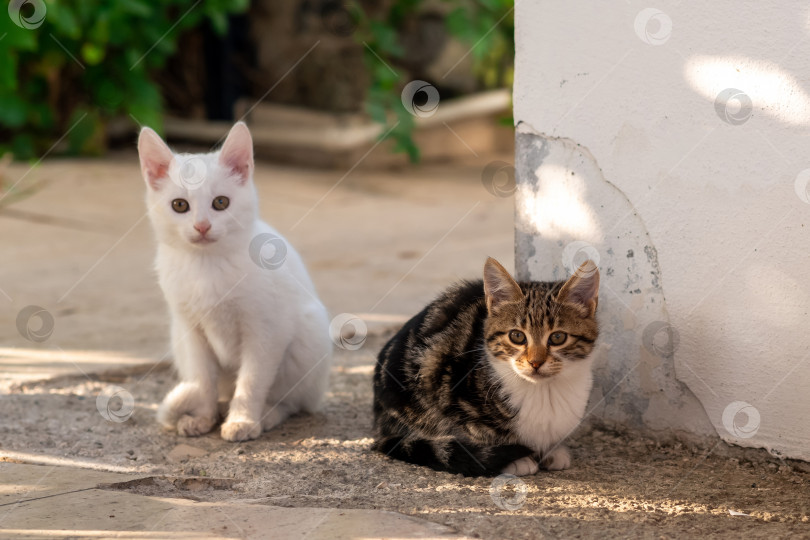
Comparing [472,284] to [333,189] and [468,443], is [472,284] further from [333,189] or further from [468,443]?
[333,189]

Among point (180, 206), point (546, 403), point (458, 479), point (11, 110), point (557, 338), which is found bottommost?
point (458, 479)

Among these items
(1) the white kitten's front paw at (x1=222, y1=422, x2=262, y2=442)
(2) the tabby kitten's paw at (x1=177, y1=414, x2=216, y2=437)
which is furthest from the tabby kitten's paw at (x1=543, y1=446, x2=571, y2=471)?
(2) the tabby kitten's paw at (x1=177, y1=414, x2=216, y2=437)

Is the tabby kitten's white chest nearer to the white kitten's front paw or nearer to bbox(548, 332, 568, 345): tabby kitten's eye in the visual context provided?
bbox(548, 332, 568, 345): tabby kitten's eye

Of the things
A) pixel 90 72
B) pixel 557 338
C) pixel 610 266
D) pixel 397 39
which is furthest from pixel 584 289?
pixel 397 39

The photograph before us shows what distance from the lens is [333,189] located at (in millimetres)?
8688

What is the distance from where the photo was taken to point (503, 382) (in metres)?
3.12

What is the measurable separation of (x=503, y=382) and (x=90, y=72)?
6993 millimetres

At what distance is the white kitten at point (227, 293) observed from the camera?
337 cm

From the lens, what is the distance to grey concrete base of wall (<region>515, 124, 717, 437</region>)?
10.9 feet

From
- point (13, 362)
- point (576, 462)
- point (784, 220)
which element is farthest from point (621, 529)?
point (13, 362)

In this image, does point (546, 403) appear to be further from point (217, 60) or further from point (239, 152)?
point (217, 60)

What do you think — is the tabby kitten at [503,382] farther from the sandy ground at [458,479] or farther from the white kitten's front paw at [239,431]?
the white kitten's front paw at [239,431]

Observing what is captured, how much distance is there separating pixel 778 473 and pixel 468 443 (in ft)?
3.48

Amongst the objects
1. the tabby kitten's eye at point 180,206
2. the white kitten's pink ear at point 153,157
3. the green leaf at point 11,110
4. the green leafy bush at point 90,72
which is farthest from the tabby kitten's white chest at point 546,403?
the green leaf at point 11,110
